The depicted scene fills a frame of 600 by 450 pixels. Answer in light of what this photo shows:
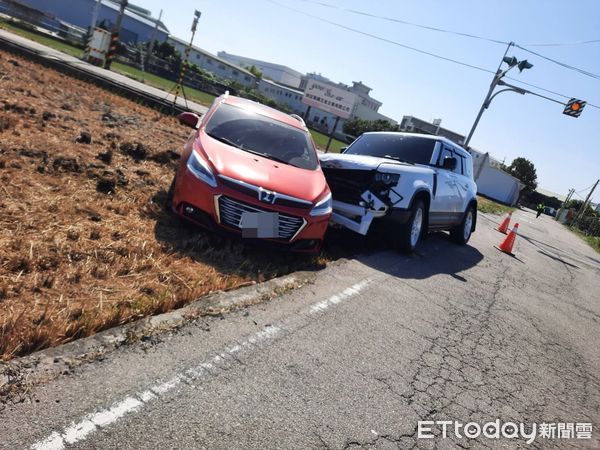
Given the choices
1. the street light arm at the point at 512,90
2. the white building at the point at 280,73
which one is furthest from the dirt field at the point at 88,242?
the white building at the point at 280,73

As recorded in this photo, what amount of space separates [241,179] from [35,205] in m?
2.09

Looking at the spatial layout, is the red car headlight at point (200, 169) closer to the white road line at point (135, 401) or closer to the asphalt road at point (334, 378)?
the asphalt road at point (334, 378)

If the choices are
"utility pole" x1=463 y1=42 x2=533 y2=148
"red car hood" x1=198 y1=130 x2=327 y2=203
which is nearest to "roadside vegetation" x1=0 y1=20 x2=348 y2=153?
"utility pole" x1=463 y1=42 x2=533 y2=148

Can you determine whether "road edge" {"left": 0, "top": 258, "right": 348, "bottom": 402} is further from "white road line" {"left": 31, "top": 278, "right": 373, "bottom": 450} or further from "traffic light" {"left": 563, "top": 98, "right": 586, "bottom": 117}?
"traffic light" {"left": 563, "top": 98, "right": 586, "bottom": 117}

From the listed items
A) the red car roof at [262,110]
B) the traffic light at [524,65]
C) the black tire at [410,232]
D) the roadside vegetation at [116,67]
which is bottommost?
the black tire at [410,232]

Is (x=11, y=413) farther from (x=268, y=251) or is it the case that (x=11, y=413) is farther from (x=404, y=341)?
(x=268, y=251)

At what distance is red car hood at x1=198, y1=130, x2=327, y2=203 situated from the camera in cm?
473

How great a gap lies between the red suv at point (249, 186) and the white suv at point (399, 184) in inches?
32.2

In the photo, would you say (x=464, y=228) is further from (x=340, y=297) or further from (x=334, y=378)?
(x=334, y=378)

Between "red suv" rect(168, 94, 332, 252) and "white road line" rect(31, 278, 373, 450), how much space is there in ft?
4.87

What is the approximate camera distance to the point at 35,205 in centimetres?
443

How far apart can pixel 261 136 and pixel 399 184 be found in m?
2.11

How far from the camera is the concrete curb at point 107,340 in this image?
7.22 feet

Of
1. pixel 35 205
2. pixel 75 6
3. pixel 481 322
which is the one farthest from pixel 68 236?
pixel 75 6
